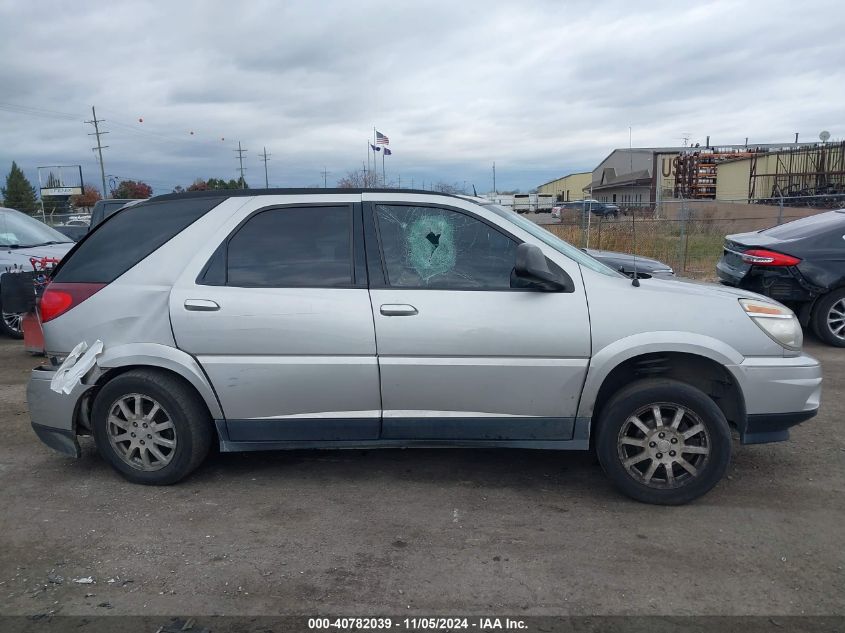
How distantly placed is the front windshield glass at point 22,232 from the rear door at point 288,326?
7002 mm

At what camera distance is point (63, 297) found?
4.38m

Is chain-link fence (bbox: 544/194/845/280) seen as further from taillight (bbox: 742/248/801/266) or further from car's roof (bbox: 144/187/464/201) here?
car's roof (bbox: 144/187/464/201)

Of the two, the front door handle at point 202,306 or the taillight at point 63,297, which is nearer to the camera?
the front door handle at point 202,306

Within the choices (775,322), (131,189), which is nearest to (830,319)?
(775,322)

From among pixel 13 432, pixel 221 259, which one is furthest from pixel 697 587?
pixel 13 432

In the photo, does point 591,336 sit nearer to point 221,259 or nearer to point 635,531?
point 635,531

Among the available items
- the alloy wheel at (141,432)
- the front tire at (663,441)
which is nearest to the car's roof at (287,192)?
the alloy wheel at (141,432)

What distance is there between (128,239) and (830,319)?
25.2ft

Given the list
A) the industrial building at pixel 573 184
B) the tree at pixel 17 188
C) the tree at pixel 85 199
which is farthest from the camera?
the industrial building at pixel 573 184

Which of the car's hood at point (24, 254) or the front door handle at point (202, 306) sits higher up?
the front door handle at point (202, 306)

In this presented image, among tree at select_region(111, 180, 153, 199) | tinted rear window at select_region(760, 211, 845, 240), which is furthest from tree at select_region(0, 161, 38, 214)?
tinted rear window at select_region(760, 211, 845, 240)

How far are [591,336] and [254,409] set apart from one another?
2.06 metres

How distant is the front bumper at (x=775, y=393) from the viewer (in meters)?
4.03

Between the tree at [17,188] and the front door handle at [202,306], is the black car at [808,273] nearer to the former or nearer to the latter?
the front door handle at [202,306]
